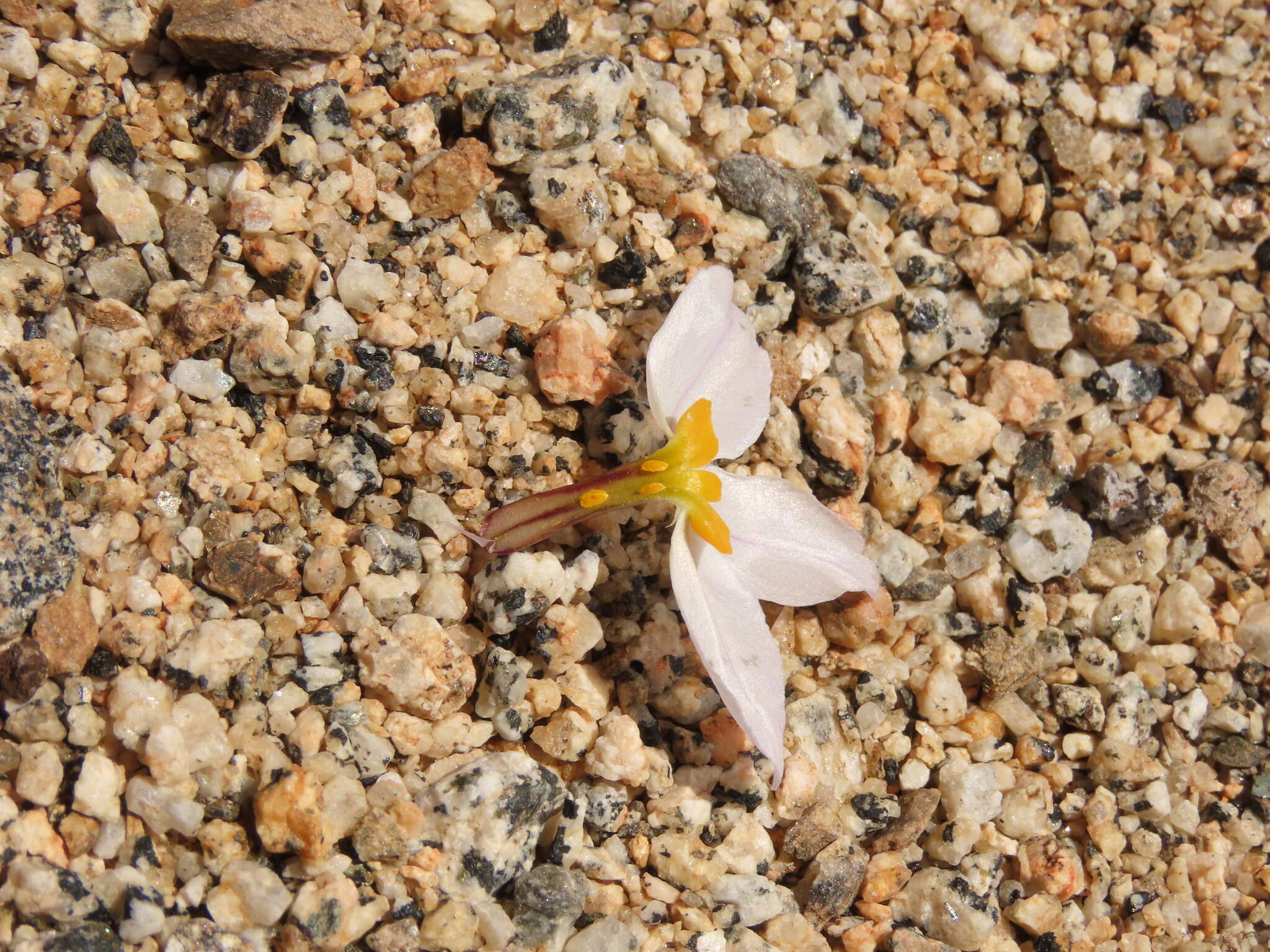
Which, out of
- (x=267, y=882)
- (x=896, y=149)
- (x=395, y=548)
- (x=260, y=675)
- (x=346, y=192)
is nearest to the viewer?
(x=267, y=882)

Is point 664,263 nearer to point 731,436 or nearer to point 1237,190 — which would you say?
point 731,436

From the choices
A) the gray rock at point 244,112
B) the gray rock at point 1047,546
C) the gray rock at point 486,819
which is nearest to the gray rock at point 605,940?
the gray rock at point 486,819

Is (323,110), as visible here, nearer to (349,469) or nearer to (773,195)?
(349,469)

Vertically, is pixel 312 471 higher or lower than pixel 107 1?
lower

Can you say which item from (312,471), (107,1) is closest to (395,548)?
(312,471)

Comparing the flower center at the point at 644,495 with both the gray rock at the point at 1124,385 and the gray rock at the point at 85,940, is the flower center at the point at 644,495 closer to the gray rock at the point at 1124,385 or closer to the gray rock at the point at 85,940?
the gray rock at the point at 85,940

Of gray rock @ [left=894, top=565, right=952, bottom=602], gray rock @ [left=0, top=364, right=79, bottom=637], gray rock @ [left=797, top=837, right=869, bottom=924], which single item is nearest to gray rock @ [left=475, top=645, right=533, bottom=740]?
gray rock @ [left=797, top=837, right=869, bottom=924]
